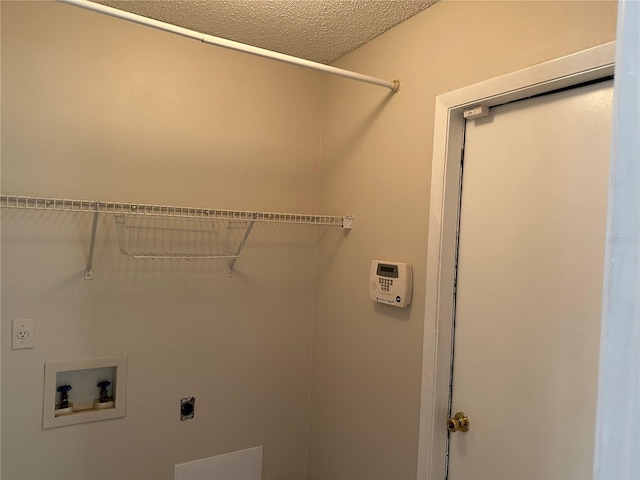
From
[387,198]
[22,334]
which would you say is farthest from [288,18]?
[22,334]

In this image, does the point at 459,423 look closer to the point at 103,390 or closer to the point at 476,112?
the point at 476,112

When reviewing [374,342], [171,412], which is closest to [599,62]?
[374,342]

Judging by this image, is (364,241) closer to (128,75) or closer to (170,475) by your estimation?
(128,75)

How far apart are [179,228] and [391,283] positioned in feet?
3.37

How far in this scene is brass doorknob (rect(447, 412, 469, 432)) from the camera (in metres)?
1.67

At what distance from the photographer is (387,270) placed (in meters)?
1.96

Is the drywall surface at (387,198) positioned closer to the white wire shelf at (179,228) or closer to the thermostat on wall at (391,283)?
the thermostat on wall at (391,283)

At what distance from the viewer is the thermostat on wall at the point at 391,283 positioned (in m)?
1.86

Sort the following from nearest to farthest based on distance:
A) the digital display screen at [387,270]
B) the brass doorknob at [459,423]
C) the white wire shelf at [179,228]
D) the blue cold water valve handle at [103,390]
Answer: the brass doorknob at [459,423], the white wire shelf at [179,228], the digital display screen at [387,270], the blue cold water valve handle at [103,390]

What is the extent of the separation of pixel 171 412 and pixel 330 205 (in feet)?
4.24

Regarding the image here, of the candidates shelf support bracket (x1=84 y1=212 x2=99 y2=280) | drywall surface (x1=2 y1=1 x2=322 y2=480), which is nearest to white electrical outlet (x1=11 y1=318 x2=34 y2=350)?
drywall surface (x1=2 y1=1 x2=322 y2=480)

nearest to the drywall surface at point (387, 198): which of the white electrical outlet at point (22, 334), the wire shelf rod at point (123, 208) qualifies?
the wire shelf rod at point (123, 208)

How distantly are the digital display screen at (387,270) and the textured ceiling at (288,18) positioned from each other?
1.06m

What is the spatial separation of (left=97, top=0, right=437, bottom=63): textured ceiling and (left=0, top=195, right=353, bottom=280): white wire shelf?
85 cm
